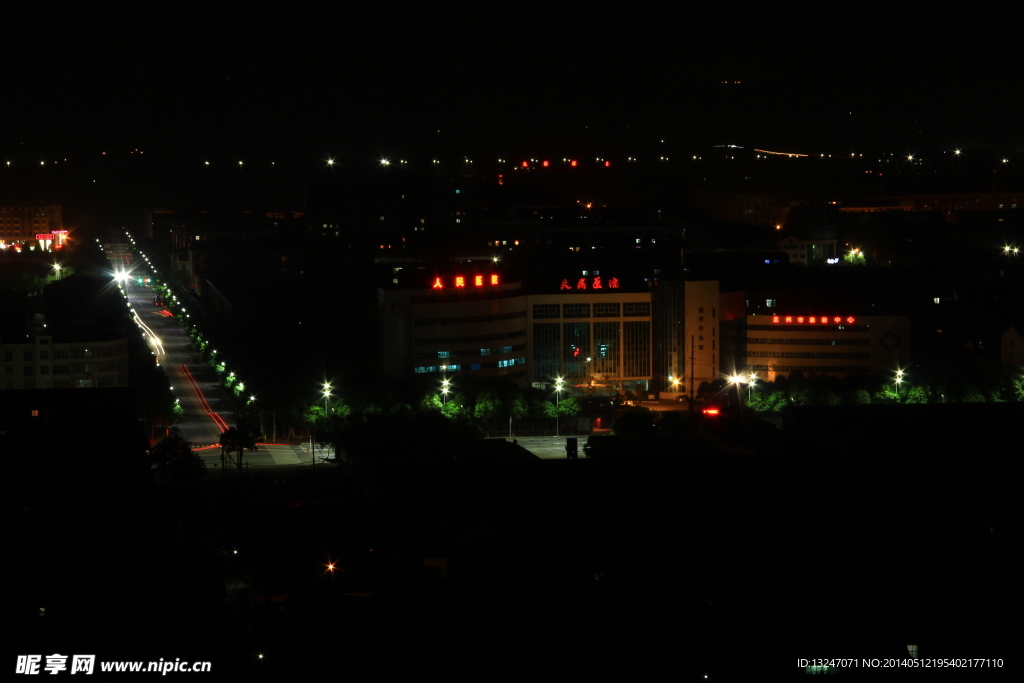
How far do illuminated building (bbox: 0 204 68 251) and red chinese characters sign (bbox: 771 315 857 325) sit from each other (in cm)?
1989

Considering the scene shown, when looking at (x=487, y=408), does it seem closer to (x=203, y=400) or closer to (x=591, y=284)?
(x=203, y=400)

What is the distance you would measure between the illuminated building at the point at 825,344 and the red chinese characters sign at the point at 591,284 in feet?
5.83

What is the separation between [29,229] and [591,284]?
64.9ft

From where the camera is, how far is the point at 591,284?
60.7ft

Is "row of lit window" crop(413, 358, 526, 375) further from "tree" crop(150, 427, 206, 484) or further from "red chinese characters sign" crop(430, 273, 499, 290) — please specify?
"tree" crop(150, 427, 206, 484)

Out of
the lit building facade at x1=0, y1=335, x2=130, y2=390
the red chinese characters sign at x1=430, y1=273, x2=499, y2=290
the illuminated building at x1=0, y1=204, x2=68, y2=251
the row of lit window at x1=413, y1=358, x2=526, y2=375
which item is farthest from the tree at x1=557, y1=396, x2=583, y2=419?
the illuminated building at x1=0, y1=204, x2=68, y2=251

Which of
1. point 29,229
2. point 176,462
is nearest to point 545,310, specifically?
point 176,462

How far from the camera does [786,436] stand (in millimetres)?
12203

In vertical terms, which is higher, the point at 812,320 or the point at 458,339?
the point at 812,320

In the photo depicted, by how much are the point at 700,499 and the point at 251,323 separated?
44.3 ft

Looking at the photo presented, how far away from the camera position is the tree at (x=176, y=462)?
11016 millimetres

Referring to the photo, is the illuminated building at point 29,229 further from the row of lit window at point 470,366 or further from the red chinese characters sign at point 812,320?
the red chinese characters sign at point 812,320

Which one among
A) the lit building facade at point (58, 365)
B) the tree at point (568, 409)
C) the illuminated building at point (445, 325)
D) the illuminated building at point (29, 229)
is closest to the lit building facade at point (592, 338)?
the illuminated building at point (445, 325)

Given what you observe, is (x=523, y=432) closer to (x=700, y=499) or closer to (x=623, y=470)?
(x=623, y=470)
